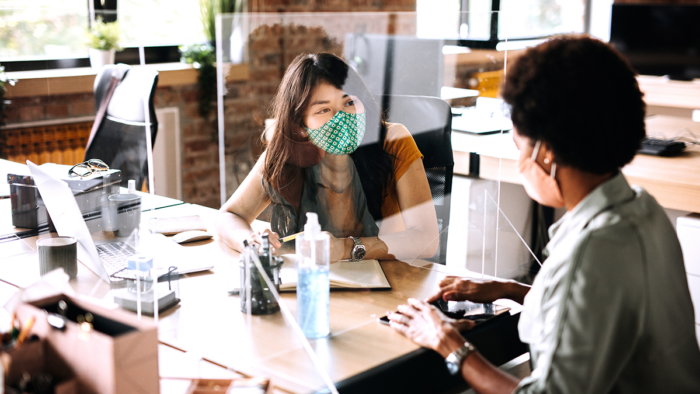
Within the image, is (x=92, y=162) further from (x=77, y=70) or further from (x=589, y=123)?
(x=589, y=123)

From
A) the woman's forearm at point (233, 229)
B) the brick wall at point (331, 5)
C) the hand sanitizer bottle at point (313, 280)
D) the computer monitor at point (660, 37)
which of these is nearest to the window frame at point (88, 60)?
the woman's forearm at point (233, 229)

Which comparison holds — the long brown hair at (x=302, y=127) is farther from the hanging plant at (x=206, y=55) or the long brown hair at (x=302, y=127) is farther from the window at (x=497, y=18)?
the hanging plant at (x=206, y=55)

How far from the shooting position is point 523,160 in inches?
41.4

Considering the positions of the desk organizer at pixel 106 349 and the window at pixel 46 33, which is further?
the window at pixel 46 33

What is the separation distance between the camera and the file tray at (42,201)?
4.56ft

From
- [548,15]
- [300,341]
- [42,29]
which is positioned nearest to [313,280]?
[300,341]

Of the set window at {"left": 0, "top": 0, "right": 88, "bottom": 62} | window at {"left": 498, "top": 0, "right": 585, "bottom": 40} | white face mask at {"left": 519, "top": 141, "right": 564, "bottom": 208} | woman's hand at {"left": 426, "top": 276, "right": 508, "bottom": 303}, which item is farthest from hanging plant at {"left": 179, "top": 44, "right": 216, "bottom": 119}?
window at {"left": 498, "top": 0, "right": 585, "bottom": 40}

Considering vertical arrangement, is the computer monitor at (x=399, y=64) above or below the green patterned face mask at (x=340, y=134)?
above

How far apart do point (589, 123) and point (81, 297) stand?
29.8 inches

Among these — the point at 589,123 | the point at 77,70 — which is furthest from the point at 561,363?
the point at 77,70

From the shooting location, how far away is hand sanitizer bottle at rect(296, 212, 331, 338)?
3.38 ft

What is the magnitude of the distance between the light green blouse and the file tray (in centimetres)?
93

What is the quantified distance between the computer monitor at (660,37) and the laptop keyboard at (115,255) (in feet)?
11.2

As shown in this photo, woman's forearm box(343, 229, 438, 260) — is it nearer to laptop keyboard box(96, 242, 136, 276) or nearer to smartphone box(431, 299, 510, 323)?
smartphone box(431, 299, 510, 323)
